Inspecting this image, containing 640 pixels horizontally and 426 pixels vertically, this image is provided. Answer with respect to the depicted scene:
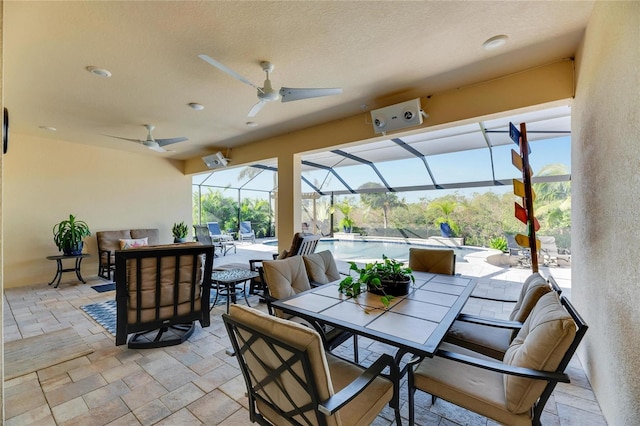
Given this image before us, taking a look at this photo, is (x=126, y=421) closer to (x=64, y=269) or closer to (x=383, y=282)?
(x=383, y=282)

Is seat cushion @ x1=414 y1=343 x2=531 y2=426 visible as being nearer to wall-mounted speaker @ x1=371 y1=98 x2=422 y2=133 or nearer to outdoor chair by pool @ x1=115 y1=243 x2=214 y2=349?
outdoor chair by pool @ x1=115 y1=243 x2=214 y2=349

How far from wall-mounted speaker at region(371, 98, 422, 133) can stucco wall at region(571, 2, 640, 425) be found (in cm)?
144

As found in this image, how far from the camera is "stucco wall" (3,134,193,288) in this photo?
5129 mm

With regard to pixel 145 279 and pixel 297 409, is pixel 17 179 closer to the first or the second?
pixel 145 279

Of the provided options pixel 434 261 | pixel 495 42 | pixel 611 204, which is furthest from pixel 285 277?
pixel 495 42

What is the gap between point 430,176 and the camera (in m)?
9.24

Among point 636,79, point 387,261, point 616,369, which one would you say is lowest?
point 616,369

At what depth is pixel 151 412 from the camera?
190 centimetres

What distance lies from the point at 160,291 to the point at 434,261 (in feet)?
9.50

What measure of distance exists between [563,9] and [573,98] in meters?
1.01

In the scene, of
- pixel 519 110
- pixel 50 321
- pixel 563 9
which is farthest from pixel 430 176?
pixel 50 321

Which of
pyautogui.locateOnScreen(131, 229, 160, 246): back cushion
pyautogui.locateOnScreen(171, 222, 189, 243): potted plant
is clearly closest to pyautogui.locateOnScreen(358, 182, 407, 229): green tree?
pyautogui.locateOnScreen(171, 222, 189, 243): potted plant

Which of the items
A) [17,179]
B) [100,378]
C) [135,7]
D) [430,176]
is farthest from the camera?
[430,176]

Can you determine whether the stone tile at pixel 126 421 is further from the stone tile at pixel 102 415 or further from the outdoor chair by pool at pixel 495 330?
the outdoor chair by pool at pixel 495 330
